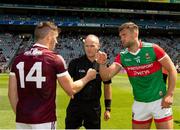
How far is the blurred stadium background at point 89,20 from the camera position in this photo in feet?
190

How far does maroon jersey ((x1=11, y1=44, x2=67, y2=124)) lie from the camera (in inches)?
196

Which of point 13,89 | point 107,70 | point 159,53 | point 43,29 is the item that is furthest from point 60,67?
point 159,53

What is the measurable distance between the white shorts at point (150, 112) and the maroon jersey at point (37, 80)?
1.91m

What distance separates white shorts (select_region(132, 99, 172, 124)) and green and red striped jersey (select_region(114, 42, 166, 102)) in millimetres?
81

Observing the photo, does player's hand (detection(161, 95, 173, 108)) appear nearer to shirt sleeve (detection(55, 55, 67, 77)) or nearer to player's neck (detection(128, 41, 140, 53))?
player's neck (detection(128, 41, 140, 53))

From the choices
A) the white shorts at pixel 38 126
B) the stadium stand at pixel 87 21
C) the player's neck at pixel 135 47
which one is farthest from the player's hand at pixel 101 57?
the stadium stand at pixel 87 21

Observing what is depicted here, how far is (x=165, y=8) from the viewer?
64938 millimetres

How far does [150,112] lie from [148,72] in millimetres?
640

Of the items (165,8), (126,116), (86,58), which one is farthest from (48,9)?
(86,58)

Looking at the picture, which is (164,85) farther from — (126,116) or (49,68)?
(126,116)

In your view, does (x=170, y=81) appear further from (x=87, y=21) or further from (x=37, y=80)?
(x=87, y=21)

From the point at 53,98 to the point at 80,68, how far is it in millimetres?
1840

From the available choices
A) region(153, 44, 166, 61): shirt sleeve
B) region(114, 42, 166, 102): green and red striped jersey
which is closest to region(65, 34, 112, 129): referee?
region(114, 42, 166, 102): green and red striped jersey

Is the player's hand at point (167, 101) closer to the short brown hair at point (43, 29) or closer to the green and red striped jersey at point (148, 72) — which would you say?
the green and red striped jersey at point (148, 72)
